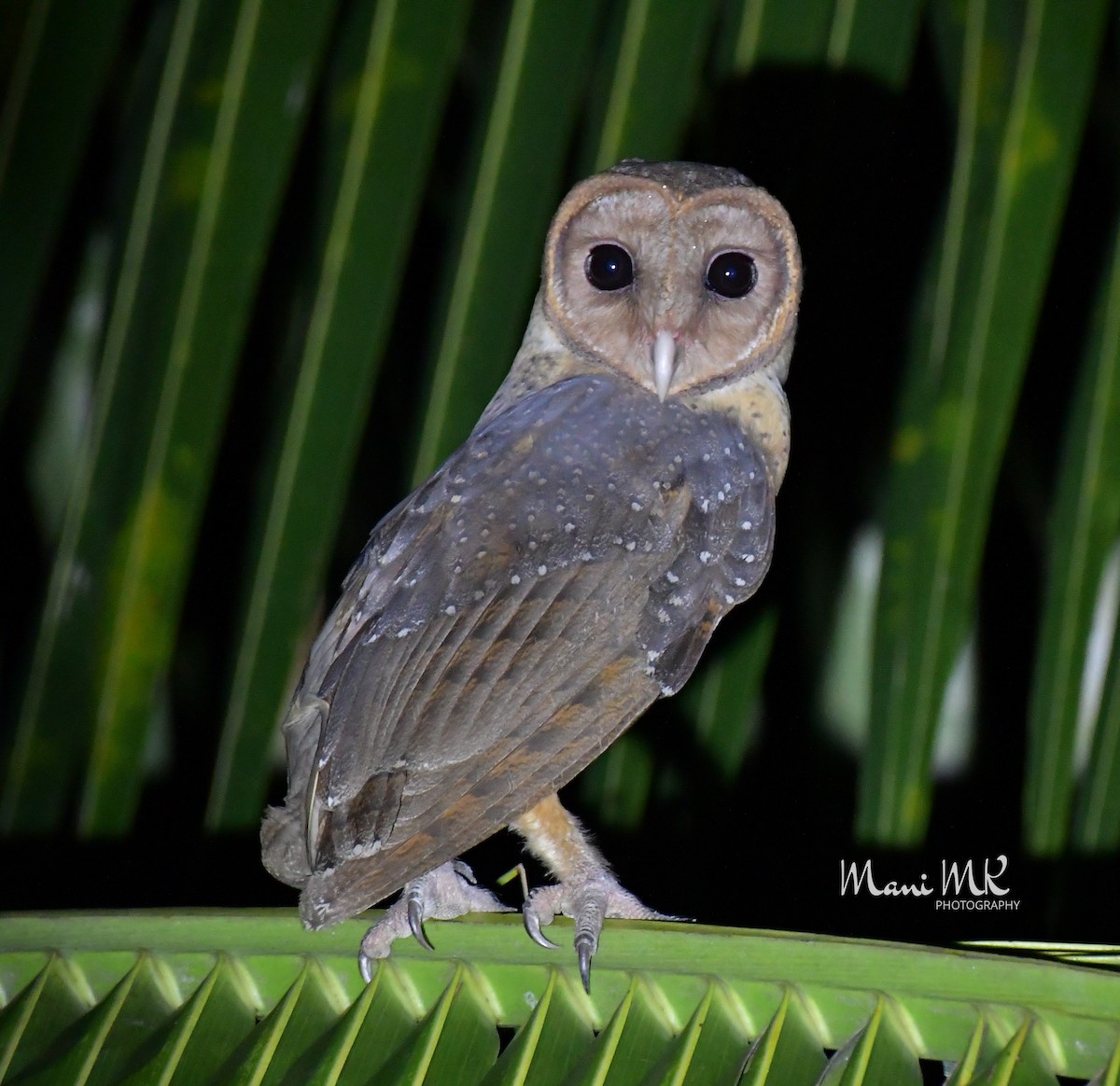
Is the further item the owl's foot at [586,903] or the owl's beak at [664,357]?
the owl's beak at [664,357]

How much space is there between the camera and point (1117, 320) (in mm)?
1483

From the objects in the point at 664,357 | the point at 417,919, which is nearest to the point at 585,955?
the point at 417,919

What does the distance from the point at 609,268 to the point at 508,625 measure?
490 mm

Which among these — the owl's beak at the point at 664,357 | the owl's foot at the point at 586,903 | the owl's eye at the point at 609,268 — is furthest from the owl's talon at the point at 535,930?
the owl's eye at the point at 609,268

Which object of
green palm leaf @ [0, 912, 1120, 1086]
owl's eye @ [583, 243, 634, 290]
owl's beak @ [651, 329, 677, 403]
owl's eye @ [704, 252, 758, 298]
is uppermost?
owl's eye @ [704, 252, 758, 298]

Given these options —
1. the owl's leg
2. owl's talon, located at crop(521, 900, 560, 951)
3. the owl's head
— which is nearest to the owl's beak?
the owl's head

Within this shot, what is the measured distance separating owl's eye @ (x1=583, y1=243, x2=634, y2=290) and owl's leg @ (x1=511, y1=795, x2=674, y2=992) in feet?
2.20

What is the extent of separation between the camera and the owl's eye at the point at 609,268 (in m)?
1.52

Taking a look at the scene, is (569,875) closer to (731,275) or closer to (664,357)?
(664,357)

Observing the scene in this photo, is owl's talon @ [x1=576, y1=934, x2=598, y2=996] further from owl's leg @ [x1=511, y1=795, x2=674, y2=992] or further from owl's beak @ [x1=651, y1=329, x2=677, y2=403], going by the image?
owl's beak @ [x1=651, y1=329, x2=677, y2=403]

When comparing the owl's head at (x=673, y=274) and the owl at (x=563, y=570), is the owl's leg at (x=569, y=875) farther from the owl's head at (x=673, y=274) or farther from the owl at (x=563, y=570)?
the owl's head at (x=673, y=274)

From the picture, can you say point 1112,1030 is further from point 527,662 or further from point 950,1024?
point 527,662

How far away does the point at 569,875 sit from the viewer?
1.53 m

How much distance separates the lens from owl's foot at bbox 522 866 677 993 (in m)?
1.34
